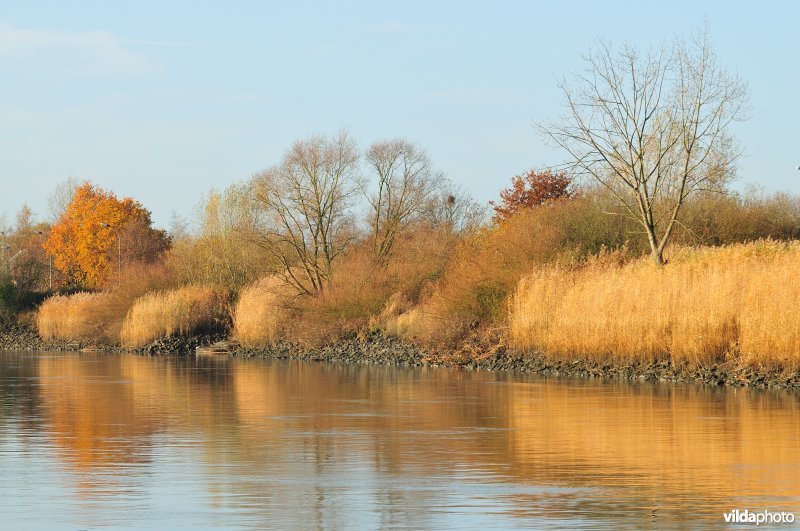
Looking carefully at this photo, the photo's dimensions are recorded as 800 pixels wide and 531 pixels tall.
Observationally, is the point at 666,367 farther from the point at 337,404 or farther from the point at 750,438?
the point at 750,438

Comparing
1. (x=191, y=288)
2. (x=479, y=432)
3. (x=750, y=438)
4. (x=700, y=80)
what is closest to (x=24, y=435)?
(x=479, y=432)

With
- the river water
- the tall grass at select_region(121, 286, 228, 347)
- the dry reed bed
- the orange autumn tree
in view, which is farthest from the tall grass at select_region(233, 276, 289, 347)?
the orange autumn tree

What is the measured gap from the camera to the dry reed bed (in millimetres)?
29047

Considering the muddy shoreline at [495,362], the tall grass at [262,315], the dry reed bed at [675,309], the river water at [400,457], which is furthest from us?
the tall grass at [262,315]

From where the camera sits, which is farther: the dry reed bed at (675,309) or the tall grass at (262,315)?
the tall grass at (262,315)

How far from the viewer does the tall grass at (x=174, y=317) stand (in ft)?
198

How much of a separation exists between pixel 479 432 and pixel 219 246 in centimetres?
4810

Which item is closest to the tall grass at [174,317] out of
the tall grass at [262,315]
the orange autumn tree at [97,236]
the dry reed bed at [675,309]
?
the tall grass at [262,315]
